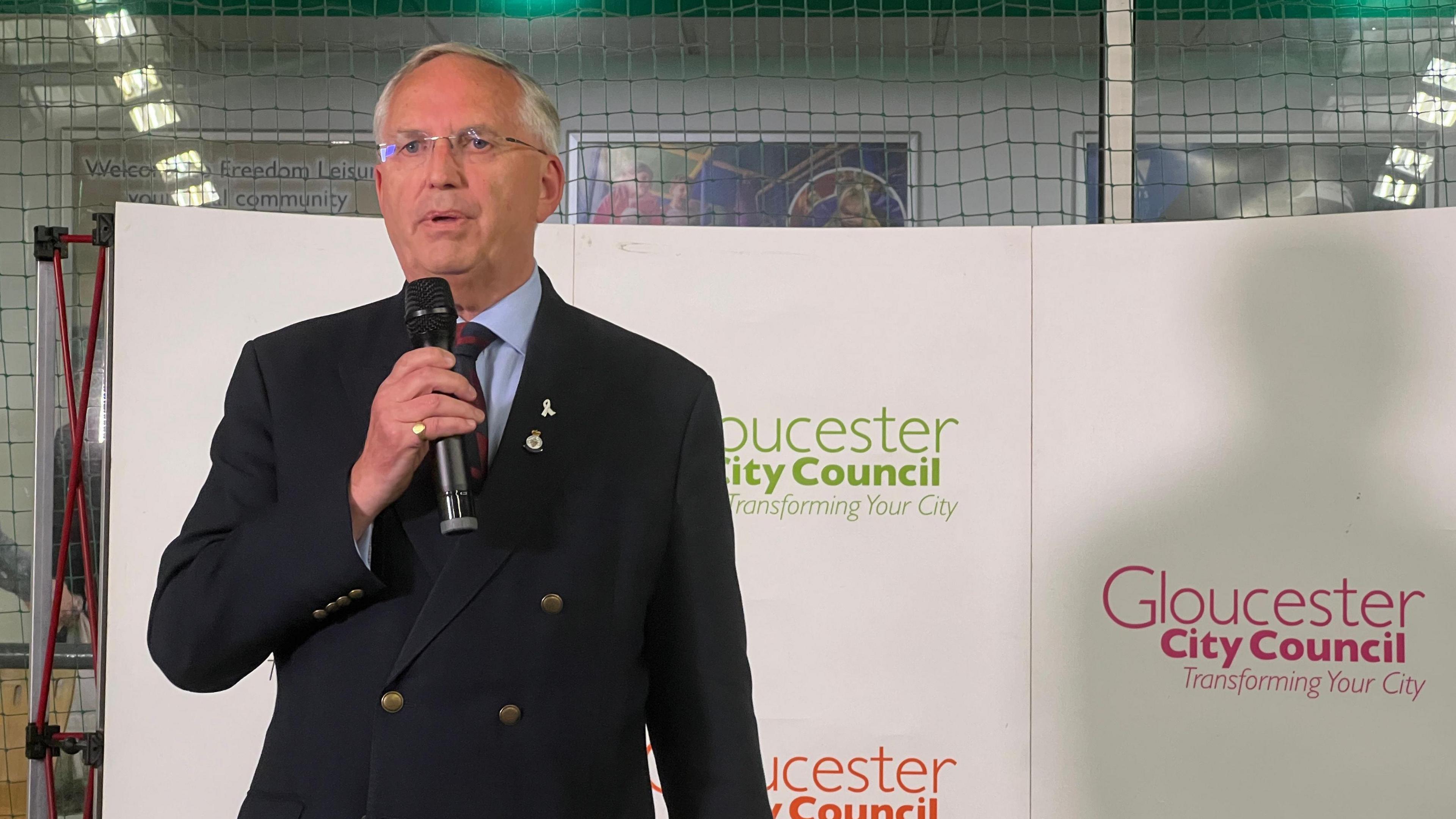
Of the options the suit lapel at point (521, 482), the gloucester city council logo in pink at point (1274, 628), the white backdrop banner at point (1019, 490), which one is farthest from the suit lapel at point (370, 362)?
the gloucester city council logo in pink at point (1274, 628)

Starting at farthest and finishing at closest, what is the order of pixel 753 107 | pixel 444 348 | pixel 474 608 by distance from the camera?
pixel 753 107, pixel 474 608, pixel 444 348

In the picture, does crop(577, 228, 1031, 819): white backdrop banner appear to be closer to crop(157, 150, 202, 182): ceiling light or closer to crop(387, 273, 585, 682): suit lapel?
crop(387, 273, 585, 682): suit lapel

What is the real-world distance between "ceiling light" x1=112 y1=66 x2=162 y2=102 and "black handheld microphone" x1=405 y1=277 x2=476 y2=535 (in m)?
3.80

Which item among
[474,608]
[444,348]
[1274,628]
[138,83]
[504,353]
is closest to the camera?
[444,348]

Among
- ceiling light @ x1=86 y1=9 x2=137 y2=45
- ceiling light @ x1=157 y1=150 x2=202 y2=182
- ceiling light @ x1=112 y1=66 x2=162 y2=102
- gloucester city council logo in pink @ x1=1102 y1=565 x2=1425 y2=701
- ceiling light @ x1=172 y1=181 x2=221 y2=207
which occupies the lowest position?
gloucester city council logo in pink @ x1=1102 y1=565 x2=1425 y2=701

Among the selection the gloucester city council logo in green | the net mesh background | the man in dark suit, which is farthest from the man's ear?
the net mesh background

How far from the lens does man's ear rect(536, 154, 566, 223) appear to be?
5.32ft

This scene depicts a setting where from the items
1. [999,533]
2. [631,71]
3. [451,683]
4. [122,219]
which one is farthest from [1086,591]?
[631,71]

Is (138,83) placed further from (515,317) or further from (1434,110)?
(1434,110)

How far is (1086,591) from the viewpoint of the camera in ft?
8.39

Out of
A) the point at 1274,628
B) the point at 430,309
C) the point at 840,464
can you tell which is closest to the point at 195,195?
the point at 840,464

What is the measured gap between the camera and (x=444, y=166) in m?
1.52

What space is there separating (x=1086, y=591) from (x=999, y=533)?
0.72 feet

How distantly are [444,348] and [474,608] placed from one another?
0.33 m
